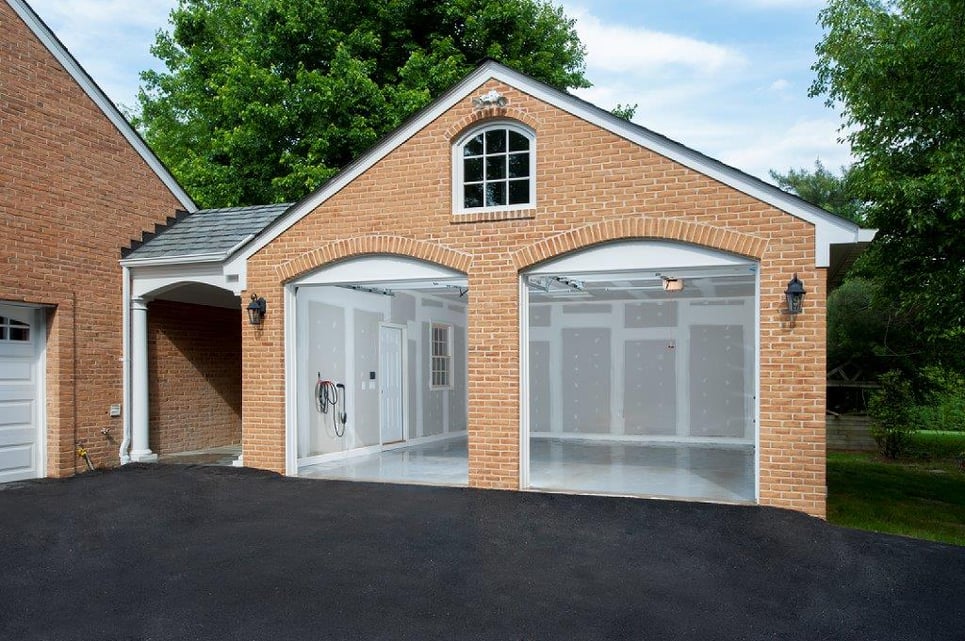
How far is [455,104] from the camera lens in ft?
30.5

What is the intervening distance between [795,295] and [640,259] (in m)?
1.67

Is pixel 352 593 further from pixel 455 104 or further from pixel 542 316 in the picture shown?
pixel 542 316

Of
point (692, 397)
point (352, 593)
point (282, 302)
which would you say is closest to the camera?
point (352, 593)

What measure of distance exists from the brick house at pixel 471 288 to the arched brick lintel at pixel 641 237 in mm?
22

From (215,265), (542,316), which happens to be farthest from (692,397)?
(215,265)

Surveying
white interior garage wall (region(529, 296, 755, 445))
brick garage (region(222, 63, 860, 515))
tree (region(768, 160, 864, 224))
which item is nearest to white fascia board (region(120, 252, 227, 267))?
brick garage (region(222, 63, 860, 515))

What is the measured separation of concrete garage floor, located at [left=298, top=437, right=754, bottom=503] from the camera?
9.35 m

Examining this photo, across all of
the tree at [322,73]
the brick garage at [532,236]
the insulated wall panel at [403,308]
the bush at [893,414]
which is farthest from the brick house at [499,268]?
the tree at [322,73]

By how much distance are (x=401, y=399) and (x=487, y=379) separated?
5.80 metres

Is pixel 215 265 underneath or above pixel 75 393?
above

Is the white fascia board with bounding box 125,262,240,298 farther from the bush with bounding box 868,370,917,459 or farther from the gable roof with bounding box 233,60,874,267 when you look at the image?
the bush with bounding box 868,370,917,459

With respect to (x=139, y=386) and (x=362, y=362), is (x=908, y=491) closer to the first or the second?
(x=362, y=362)

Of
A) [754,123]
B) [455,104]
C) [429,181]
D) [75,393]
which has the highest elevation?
[754,123]

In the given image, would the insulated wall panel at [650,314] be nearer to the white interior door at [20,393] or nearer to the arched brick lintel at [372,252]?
the arched brick lintel at [372,252]
